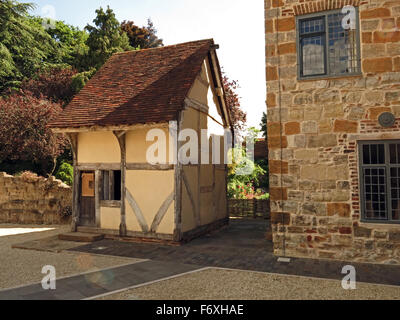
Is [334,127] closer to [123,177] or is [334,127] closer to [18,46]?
[123,177]

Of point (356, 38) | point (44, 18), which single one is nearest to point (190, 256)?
point (356, 38)

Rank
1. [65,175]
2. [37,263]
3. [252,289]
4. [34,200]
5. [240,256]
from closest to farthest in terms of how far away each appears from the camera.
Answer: [252,289] < [37,263] < [240,256] < [34,200] < [65,175]

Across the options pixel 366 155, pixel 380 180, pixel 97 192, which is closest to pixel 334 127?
pixel 366 155

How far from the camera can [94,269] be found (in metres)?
6.79

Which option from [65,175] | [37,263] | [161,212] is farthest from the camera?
[65,175]

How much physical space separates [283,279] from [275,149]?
3164mm

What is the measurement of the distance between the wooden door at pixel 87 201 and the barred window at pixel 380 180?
8320mm

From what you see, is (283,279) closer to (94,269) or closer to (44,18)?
(94,269)

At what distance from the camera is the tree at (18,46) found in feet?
67.9

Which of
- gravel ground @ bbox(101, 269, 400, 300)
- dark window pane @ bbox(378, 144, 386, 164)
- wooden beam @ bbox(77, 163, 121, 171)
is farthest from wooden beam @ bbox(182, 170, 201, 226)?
dark window pane @ bbox(378, 144, 386, 164)

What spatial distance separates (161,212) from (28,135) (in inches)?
426

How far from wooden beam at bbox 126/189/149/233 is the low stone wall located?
4.67 m

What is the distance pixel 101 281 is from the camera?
5.95 m

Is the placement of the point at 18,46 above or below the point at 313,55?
above
